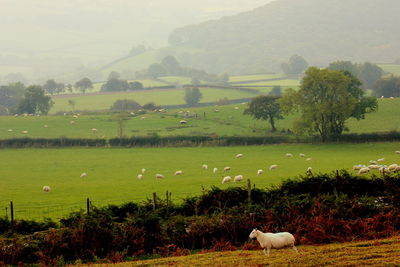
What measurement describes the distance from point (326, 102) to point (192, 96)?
3272 inches

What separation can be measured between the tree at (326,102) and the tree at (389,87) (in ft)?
207

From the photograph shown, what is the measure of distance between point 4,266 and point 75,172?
44258mm

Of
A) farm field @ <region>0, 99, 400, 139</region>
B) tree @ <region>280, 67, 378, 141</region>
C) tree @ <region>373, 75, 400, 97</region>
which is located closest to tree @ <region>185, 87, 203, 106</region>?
farm field @ <region>0, 99, 400, 139</region>

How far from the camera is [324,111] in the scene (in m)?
86.0

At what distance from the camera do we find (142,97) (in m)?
172

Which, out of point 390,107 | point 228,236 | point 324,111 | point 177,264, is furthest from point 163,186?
point 390,107

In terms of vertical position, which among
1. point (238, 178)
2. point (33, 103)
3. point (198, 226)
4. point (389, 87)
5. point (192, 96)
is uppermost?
point (389, 87)

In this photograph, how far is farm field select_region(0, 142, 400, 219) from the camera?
47125mm

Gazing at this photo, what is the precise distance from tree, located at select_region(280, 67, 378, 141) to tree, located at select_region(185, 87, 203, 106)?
7452 centimetres

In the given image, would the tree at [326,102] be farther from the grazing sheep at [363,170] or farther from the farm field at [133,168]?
the grazing sheep at [363,170]

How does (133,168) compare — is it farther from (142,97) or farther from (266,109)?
(142,97)


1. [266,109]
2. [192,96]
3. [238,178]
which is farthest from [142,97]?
[238,178]

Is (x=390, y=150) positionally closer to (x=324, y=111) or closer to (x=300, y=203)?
(x=324, y=111)

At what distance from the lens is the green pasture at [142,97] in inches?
6373
